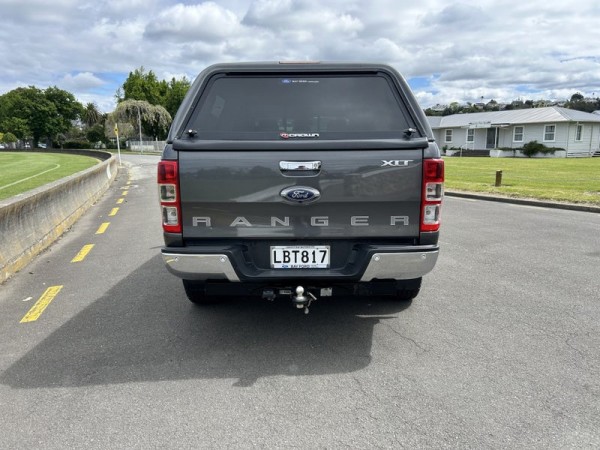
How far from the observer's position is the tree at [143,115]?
6681 cm

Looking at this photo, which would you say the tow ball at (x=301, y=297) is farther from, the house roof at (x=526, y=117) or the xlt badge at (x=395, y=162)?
the house roof at (x=526, y=117)

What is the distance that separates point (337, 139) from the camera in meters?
3.35

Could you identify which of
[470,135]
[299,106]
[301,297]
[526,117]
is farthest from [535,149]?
[301,297]

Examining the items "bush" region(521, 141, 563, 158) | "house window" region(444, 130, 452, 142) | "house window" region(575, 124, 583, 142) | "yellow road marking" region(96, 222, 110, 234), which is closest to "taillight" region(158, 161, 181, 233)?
"yellow road marking" region(96, 222, 110, 234)

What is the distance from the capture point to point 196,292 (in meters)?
4.23

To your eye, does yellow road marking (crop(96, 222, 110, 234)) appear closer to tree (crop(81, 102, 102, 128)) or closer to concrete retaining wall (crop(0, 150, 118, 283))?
concrete retaining wall (crop(0, 150, 118, 283))

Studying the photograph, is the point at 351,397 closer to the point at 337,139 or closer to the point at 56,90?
the point at 337,139

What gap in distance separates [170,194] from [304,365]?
1.54 m

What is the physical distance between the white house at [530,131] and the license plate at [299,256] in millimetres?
41273

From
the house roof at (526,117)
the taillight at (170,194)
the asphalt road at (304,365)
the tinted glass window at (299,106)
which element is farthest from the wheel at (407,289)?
the house roof at (526,117)

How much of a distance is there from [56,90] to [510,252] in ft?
364

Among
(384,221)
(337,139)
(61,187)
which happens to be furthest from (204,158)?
(61,187)

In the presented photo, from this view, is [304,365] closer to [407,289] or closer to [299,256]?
[299,256]

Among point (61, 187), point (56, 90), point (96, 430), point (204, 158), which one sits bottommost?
point (96, 430)
